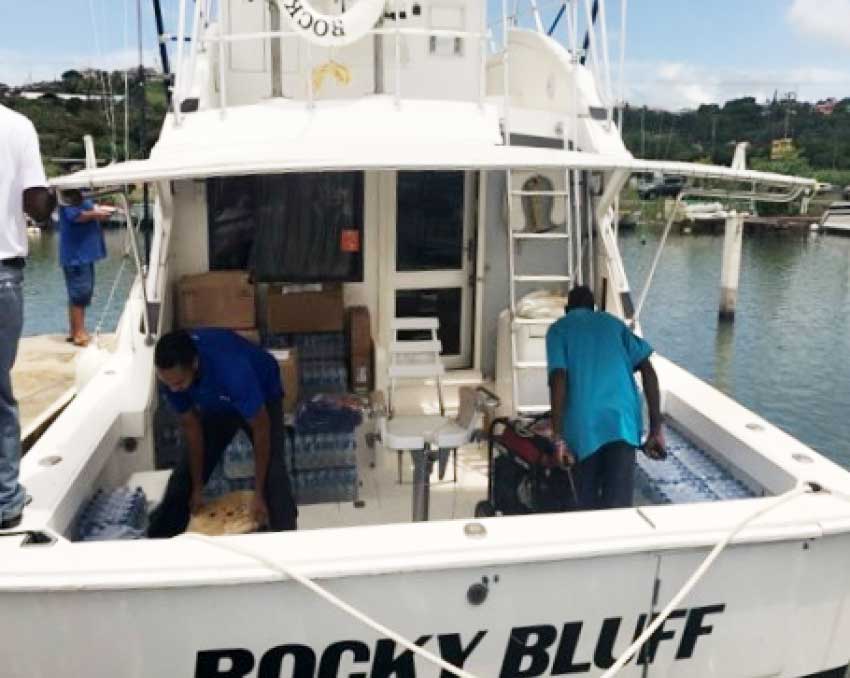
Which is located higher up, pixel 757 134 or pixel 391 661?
pixel 757 134

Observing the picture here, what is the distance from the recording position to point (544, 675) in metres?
2.92

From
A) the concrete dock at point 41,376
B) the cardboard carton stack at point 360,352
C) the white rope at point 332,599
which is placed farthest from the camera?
the concrete dock at point 41,376

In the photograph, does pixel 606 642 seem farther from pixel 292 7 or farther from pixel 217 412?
pixel 292 7

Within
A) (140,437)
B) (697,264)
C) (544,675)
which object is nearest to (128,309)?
(140,437)

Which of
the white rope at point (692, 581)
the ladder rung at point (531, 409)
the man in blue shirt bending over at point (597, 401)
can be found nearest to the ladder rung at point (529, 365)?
the ladder rung at point (531, 409)

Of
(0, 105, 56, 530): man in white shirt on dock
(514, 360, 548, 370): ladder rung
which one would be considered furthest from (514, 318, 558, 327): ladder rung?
(0, 105, 56, 530): man in white shirt on dock

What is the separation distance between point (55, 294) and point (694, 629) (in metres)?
20.0

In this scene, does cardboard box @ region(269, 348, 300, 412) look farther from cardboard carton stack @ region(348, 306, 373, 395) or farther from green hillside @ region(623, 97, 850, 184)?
green hillside @ region(623, 97, 850, 184)

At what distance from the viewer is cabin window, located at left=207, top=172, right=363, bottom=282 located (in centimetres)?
600

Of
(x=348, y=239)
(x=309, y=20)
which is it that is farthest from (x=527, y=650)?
(x=348, y=239)

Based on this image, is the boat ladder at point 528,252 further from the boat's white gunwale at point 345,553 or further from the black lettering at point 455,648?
the black lettering at point 455,648

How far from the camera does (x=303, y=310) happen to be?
5.89 m

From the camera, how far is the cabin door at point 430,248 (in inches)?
240

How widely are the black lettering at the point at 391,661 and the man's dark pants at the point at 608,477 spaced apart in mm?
1253
